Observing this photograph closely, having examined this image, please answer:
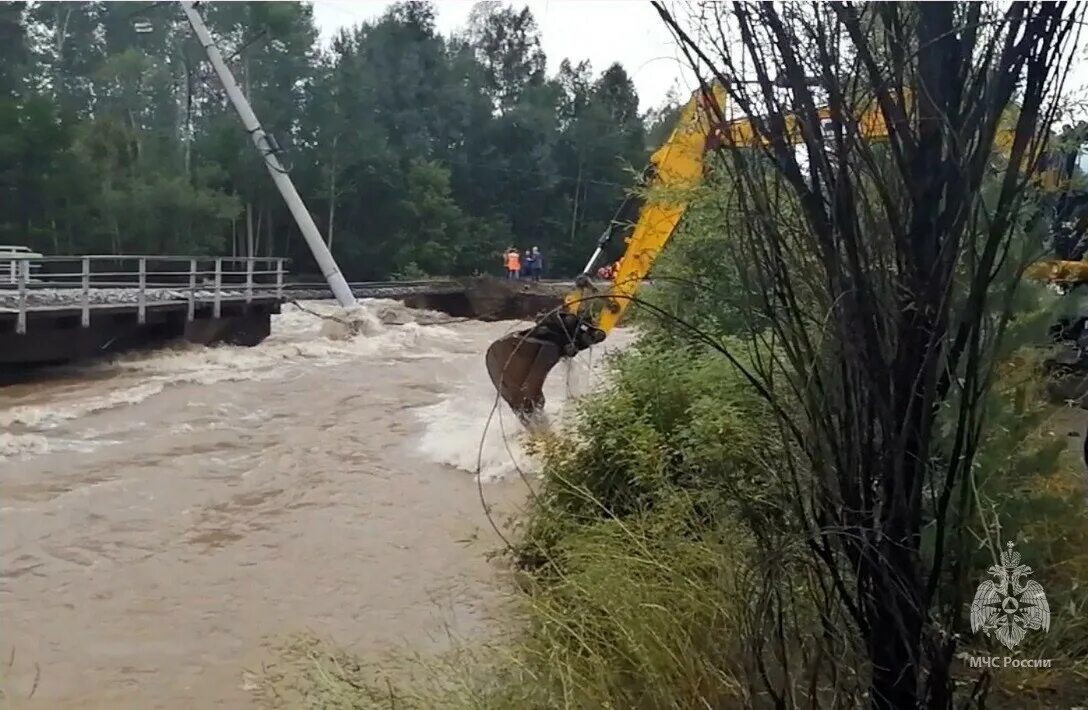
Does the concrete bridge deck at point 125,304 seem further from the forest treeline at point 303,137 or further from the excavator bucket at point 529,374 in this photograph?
the excavator bucket at point 529,374

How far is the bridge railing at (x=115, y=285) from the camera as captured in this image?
1623cm

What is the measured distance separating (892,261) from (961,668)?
3.25 ft

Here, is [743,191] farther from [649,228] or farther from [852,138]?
[649,228]

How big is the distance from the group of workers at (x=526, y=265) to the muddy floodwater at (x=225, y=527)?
16015 mm

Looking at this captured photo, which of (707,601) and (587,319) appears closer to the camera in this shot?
(707,601)

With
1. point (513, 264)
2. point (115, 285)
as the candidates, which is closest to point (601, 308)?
point (115, 285)

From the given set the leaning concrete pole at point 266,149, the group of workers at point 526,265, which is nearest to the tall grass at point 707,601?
the leaning concrete pole at point 266,149

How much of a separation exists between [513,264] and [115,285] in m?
12.2

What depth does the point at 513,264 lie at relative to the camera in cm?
3125

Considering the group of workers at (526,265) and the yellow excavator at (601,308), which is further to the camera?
the group of workers at (526,265)

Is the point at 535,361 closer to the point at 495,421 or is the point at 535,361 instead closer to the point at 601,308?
the point at 601,308

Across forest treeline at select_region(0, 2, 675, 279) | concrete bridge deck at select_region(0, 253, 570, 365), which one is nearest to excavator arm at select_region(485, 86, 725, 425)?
concrete bridge deck at select_region(0, 253, 570, 365)

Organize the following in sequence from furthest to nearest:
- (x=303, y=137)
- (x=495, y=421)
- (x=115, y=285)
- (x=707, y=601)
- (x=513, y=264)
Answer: (x=303, y=137) < (x=513, y=264) < (x=115, y=285) < (x=495, y=421) < (x=707, y=601)

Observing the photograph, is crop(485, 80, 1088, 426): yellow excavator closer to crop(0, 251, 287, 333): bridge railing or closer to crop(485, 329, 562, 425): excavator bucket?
crop(485, 329, 562, 425): excavator bucket
